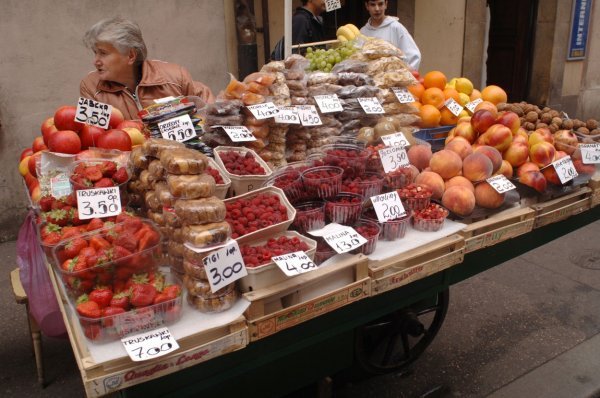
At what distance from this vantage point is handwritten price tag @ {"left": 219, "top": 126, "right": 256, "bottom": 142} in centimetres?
218

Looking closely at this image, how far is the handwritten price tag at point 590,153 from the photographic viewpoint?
250 centimetres

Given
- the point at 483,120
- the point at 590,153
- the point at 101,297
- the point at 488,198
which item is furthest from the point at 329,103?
the point at 101,297

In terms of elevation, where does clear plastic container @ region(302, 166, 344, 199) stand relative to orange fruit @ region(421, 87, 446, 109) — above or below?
below

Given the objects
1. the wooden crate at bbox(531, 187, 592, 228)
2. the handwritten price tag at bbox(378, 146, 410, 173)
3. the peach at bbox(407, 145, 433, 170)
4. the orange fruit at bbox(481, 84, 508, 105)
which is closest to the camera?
the handwritten price tag at bbox(378, 146, 410, 173)

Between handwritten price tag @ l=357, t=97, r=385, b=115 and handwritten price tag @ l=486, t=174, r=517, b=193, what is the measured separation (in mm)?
715

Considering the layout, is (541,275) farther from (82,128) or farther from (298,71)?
(82,128)

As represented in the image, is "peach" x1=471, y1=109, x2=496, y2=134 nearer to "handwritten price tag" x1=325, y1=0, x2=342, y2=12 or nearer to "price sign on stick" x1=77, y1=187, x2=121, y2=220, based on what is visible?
"handwritten price tag" x1=325, y1=0, x2=342, y2=12

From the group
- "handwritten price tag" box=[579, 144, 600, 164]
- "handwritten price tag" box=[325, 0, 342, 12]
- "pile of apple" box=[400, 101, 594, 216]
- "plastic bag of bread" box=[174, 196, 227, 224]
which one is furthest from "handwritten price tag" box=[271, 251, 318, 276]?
"handwritten price tag" box=[325, 0, 342, 12]

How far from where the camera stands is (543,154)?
2412 millimetres

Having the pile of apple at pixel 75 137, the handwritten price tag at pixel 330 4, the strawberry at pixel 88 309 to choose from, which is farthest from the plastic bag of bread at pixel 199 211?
the handwritten price tag at pixel 330 4

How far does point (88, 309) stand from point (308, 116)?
1456 mm

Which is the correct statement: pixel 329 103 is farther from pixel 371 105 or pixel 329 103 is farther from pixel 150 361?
pixel 150 361

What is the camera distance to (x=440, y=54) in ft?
23.5

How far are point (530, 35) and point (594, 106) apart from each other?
2.08m
